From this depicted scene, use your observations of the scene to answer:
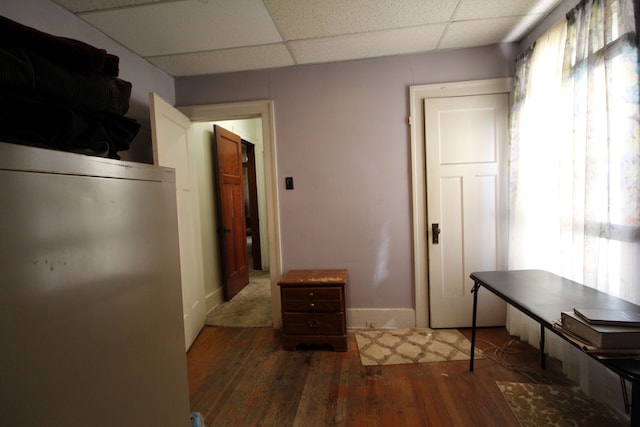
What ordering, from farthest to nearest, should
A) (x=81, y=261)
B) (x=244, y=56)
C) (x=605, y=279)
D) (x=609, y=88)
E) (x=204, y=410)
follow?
(x=244, y=56)
(x=204, y=410)
(x=605, y=279)
(x=609, y=88)
(x=81, y=261)

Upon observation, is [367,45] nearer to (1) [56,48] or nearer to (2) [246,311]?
(1) [56,48]

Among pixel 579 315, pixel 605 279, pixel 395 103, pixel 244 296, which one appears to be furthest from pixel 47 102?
pixel 244 296

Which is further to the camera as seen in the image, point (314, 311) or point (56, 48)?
point (314, 311)

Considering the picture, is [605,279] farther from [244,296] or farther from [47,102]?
[244,296]

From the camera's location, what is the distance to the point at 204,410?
1656mm

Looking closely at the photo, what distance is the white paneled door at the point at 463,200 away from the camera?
2350 millimetres

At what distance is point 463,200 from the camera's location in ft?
7.87

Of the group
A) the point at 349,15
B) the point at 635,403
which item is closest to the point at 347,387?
the point at 635,403

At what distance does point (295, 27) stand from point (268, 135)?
903 millimetres

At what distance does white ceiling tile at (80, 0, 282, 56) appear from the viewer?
1.67 metres

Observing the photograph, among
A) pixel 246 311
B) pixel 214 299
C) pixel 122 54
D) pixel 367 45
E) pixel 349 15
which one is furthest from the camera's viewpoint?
pixel 214 299

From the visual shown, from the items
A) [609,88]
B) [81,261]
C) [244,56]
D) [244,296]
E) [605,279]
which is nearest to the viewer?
[81,261]

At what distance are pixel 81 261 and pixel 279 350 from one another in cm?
197

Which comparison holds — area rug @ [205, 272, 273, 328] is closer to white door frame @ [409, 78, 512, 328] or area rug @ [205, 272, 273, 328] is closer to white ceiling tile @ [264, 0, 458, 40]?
white door frame @ [409, 78, 512, 328]
